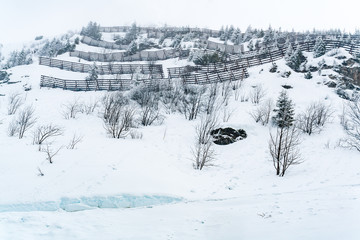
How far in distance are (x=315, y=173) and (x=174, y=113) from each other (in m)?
14.6

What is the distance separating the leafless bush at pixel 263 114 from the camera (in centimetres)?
2042

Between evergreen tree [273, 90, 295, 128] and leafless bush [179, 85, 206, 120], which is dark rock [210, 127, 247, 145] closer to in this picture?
evergreen tree [273, 90, 295, 128]

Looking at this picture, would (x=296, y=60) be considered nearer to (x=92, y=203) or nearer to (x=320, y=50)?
(x=320, y=50)

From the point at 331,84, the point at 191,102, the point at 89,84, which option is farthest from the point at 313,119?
the point at 89,84

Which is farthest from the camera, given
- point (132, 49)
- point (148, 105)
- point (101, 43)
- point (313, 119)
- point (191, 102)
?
point (101, 43)

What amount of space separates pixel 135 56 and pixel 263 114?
Answer: 3763 centimetres

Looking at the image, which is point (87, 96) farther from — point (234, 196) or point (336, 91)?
point (336, 91)

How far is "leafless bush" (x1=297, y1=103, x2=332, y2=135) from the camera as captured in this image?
1830 cm

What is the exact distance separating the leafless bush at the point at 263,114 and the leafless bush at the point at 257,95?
7.28ft

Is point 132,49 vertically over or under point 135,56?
over

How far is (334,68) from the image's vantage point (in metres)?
26.9

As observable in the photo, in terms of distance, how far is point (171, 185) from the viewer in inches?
431

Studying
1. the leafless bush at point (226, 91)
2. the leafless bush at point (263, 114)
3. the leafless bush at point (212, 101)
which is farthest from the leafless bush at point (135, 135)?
the leafless bush at point (226, 91)

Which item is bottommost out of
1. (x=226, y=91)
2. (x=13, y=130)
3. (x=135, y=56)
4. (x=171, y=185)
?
(x=171, y=185)
